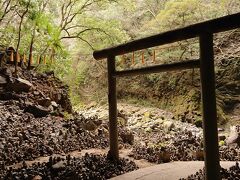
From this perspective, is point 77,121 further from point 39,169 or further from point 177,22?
point 177,22

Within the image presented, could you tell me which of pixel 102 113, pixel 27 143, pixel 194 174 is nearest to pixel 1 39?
pixel 27 143

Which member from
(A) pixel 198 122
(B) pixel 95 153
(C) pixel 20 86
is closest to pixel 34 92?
(C) pixel 20 86

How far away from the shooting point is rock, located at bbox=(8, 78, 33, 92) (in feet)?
34.5

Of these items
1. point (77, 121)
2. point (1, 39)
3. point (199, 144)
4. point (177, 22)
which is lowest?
point (199, 144)

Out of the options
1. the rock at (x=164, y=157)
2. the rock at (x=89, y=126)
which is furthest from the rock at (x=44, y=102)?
the rock at (x=164, y=157)

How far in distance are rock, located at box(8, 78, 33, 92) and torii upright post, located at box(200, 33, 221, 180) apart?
8.62 meters

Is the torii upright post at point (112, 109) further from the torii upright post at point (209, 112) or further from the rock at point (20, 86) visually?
the rock at point (20, 86)

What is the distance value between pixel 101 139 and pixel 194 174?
4.63 meters

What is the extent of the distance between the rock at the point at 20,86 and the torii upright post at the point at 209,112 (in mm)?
8616

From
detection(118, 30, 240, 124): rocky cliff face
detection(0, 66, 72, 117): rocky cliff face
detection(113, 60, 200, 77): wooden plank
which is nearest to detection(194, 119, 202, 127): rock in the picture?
Answer: detection(118, 30, 240, 124): rocky cliff face

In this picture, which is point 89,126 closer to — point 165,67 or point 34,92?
point 34,92

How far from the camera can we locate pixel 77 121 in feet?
32.0

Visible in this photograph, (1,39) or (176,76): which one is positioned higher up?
(1,39)

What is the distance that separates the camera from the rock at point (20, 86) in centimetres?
1052
